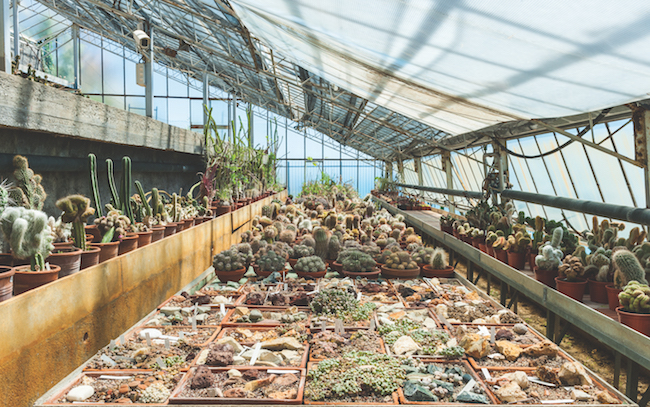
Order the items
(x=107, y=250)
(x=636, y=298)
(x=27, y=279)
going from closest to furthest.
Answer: (x=27, y=279)
(x=636, y=298)
(x=107, y=250)

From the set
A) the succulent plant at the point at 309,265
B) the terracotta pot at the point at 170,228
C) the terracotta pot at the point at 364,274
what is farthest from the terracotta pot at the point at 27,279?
the terracotta pot at the point at 364,274

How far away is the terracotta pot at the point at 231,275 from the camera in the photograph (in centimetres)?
394

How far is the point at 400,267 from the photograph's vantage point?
13.4 feet

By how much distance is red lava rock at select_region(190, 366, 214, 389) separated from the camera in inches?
77.0

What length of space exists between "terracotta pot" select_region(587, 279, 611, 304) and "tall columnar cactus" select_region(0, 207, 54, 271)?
319 centimetres

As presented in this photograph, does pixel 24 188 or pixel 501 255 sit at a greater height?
pixel 24 188

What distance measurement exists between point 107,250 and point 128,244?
0.28 metres

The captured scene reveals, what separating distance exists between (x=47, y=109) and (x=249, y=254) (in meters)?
1.95

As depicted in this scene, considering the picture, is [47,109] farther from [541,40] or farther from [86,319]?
[541,40]

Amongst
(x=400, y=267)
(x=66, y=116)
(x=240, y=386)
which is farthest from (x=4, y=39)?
(x=400, y=267)

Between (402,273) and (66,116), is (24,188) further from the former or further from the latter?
(402,273)

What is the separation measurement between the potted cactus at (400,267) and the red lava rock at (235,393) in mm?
2390

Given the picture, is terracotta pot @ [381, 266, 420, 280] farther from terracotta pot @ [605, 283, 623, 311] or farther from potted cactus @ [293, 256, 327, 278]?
terracotta pot @ [605, 283, 623, 311]

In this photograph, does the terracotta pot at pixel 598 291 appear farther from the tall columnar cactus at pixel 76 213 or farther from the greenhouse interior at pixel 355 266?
the tall columnar cactus at pixel 76 213
